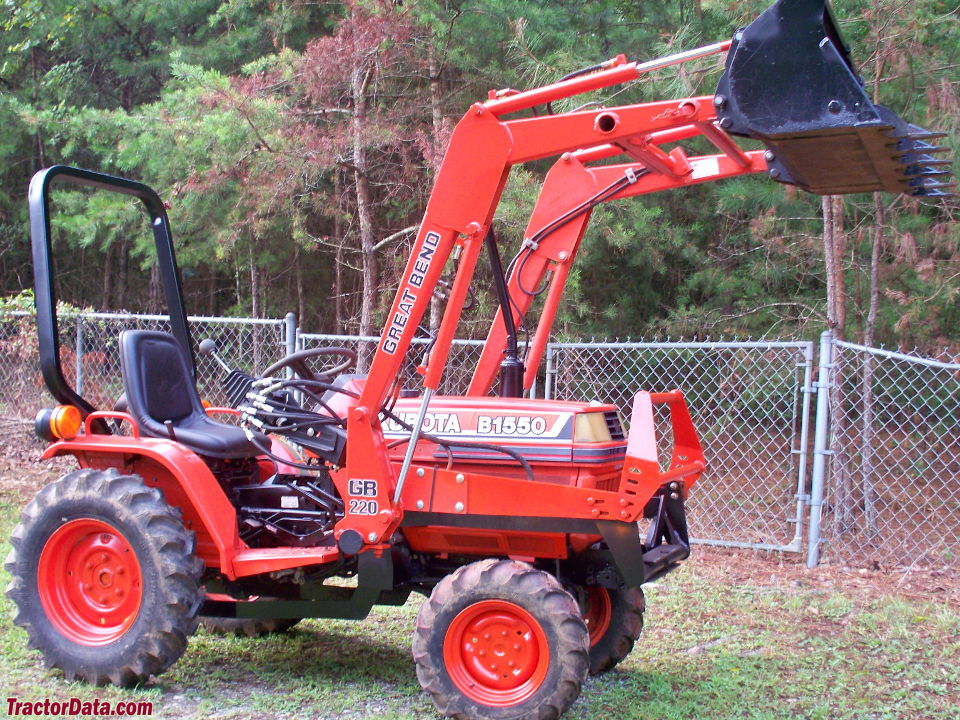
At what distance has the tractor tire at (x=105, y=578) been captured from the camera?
4023mm

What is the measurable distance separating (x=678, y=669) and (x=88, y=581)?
2.82 meters

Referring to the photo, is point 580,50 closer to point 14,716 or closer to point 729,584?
point 729,584

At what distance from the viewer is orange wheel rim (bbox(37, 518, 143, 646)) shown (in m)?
4.23

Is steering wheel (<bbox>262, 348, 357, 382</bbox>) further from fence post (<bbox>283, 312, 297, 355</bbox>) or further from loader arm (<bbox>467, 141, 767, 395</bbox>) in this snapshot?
fence post (<bbox>283, 312, 297, 355</bbox>)

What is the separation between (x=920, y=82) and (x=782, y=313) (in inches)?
113

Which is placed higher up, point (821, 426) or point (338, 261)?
point (338, 261)

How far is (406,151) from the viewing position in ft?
34.6

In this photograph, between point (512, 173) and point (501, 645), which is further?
point (512, 173)

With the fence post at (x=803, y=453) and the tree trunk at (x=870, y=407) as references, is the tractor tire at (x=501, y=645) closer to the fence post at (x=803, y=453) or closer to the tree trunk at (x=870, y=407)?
the fence post at (x=803, y=453)

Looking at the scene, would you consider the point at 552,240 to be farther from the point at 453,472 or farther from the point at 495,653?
the point at 495,653

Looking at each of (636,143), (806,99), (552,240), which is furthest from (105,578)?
(806,99)

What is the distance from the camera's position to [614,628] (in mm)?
4566

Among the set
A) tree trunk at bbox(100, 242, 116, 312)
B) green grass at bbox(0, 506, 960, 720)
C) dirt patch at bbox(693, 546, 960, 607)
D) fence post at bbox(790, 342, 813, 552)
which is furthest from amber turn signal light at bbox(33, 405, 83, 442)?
tree trunk at bbox(100, 242, 116, 312)

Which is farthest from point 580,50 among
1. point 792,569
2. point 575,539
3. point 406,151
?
point 575,539
